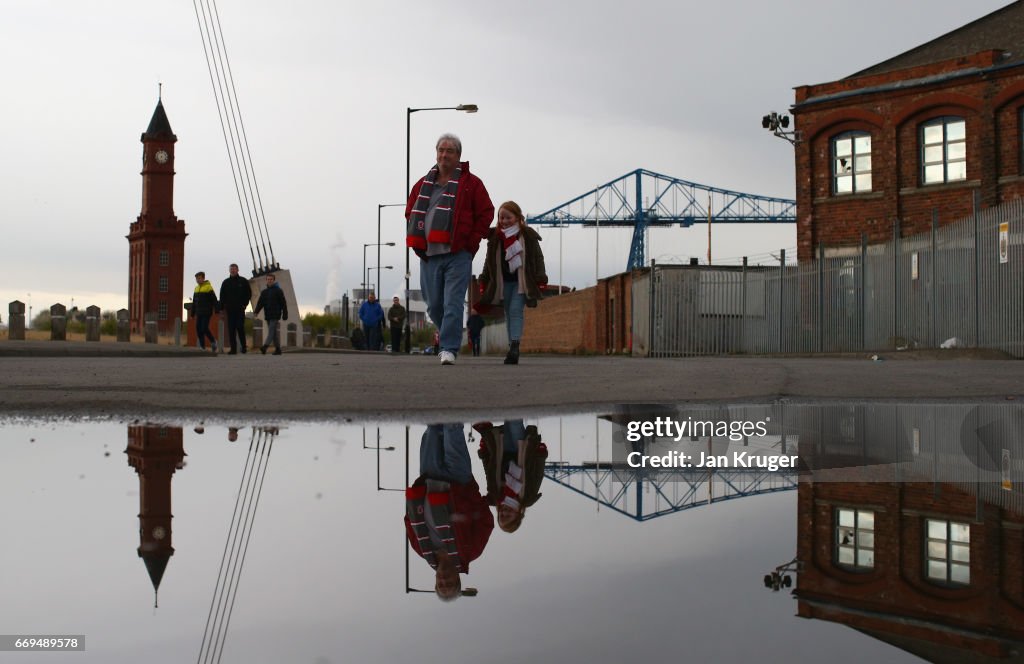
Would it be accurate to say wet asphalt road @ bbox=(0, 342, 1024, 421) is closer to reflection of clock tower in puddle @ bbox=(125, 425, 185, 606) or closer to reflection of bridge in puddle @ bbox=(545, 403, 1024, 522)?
reflection of bridge in puddle @ bbox=(545, 403, 1024, 522)

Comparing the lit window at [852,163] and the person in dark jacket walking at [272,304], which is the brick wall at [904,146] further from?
the person in dark jacket walking at [272,304]

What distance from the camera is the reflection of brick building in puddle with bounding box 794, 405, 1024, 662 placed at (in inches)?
72.7

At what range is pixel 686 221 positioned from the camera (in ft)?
431

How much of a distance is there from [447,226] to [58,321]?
2511 centimetres

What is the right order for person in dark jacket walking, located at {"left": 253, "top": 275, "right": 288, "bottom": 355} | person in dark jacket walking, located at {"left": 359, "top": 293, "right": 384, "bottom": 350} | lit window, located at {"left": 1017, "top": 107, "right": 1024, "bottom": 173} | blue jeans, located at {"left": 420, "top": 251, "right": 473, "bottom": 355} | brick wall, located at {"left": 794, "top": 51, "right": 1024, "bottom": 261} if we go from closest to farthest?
blue jeans, located at {"left": 420, "top": 251, "right": 473, "bottom": 355} < person in dark jacket walking, located at {"left": 253, "top": 275, "right": 288, "bottom": 355} < person in dark jacket walking, located at {"left": 359, "top": 293, "right": 384, "bottom": 350} < lit window, located at {"left": 1017, "top": 107, "right": 1024, "bottom": 173} < brick wall, located at {"left": 794, "top": 51, "right": 1024, "bottom": 261}

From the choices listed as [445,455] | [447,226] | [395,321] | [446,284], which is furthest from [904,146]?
[445,455]

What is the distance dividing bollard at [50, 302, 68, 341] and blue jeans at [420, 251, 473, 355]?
2458 centimetres

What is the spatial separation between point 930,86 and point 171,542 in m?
30.9

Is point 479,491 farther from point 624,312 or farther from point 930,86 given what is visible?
point 624,312

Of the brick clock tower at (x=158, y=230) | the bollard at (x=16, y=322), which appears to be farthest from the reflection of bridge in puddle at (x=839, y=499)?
the brick clock tower at (x=158, y=230)

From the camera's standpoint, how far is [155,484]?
3463 millimetres

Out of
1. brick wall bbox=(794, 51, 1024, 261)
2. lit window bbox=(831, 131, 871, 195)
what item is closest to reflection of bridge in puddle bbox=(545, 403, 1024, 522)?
brick wall bbox=(794, 51, 1024, 261)

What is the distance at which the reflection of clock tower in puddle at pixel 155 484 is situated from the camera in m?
2.47

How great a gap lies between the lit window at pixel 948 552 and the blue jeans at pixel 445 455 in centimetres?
146
